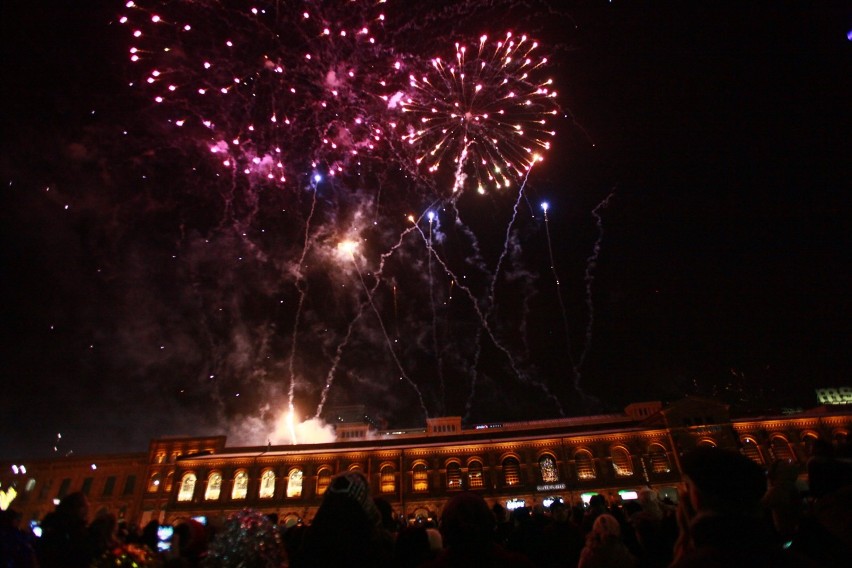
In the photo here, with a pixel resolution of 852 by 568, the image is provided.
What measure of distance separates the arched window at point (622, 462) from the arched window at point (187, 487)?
35409mm

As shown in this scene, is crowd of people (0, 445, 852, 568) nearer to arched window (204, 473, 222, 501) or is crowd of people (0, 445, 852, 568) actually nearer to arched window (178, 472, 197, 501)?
arched window (204, 473, 222, 501)

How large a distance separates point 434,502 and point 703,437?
22.5 meters

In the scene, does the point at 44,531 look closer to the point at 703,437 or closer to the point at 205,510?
the point at 205,510

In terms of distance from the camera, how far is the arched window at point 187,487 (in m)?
38.0

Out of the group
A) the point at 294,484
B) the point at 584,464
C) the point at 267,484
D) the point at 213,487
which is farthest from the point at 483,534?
the point at 213,487

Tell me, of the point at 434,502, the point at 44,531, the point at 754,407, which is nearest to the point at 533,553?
the point at 44,531

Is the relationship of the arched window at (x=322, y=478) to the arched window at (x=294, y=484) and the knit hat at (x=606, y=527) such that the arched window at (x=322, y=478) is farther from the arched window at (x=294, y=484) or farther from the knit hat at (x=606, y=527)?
the knit hat at (x=606, y=527)

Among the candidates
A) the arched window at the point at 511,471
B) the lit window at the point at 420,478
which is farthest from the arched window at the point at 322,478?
the arched window at the point at 511,471

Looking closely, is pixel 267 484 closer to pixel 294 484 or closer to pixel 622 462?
pixel 294 484

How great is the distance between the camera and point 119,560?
318 centimetres

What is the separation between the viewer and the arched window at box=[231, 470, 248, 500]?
37.8 m

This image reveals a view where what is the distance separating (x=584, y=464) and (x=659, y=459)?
591cm

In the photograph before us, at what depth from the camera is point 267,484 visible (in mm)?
38094

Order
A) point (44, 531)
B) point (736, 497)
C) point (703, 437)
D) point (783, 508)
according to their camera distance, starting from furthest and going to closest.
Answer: point (703, 437) → point (44, 531) → point (783, 508) → point (736, 497)
